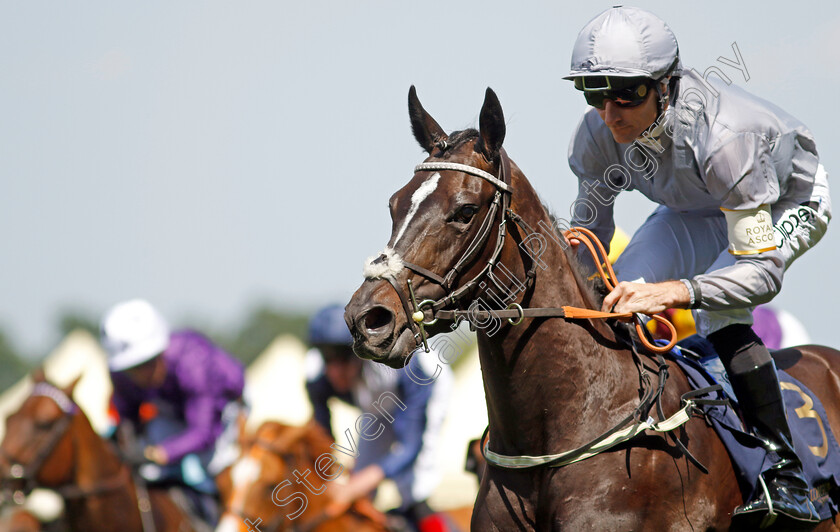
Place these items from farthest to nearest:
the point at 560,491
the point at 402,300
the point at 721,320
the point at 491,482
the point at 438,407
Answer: the point at 438,407 → the point at 721,320 → the point at 491,482 → the point at 560,491 → the point at 402,300

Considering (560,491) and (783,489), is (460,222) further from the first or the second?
(783,489)

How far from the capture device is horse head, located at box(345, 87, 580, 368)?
10.4 ft

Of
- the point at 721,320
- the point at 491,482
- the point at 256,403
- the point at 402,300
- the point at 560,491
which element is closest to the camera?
the point at 402,300

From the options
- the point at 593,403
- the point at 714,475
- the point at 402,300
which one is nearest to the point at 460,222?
the point at 402,300

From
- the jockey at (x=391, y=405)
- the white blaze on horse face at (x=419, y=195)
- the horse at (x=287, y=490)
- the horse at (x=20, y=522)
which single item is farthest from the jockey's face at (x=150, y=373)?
the white blaze on horse face at (x=419, y=195)

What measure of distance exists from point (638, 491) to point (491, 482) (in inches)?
22.4

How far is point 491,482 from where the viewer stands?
3656 mm

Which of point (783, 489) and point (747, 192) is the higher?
point (747, 192)

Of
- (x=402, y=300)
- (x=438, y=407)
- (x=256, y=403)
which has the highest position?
(x=402, y=300)

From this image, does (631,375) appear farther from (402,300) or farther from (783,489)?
(402,300)

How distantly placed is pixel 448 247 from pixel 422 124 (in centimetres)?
69

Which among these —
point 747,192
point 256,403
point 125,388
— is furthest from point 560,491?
point 256,403

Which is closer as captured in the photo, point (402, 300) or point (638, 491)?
point (402, 300)

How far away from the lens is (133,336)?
761cm
